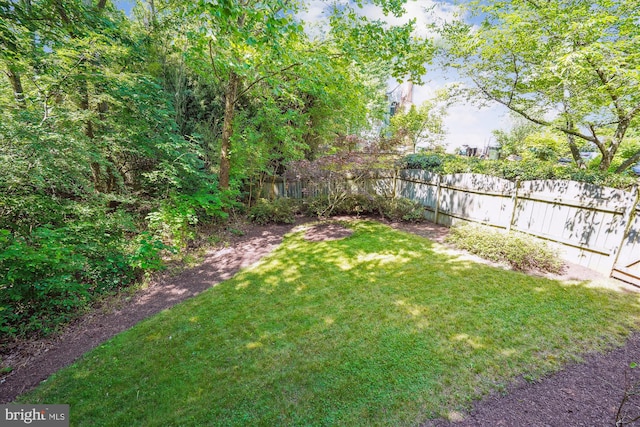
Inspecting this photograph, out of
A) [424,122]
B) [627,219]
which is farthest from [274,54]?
[424,122]

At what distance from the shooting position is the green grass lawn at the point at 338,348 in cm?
214

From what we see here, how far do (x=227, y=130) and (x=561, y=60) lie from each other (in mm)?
7362

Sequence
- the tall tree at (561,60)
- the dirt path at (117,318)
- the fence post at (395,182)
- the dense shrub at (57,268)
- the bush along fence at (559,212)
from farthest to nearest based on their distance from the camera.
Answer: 1. the fence post at (395,182)
2. the tall tree at (561,60)
3. the bush along fence at (559,212)
4. the dense shrub at (57,268)
5. the dirt path at (117,318)

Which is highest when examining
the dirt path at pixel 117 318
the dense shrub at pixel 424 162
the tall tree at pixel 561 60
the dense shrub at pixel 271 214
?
the tall tree at pixel 561 60

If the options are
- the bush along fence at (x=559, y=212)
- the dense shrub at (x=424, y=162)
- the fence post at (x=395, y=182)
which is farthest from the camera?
the fence post at (x=395, y=182)

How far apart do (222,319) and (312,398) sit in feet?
5.59

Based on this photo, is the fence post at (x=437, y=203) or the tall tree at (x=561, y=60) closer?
the tall tree at (x=561, y=60)

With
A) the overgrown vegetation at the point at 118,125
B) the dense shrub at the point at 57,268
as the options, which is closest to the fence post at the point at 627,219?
the overgrown vegetation at the point at 118,125

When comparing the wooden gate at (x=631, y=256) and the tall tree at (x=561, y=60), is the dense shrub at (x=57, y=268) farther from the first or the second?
the tall tree at (x=561, y=60)

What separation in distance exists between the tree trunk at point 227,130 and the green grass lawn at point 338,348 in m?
3.43

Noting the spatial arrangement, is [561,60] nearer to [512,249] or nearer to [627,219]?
[627,219]

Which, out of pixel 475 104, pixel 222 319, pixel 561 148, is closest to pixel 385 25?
pixel 475 104

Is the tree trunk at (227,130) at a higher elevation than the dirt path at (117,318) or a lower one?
higher

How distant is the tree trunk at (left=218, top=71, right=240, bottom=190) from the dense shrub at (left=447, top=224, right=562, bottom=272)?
20.2ft
